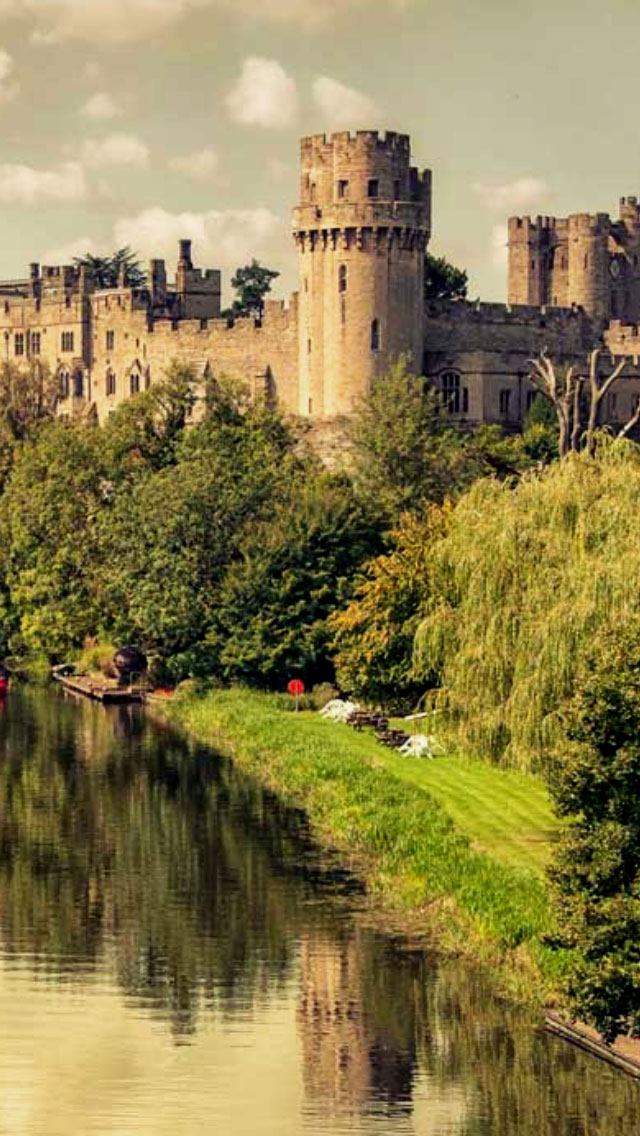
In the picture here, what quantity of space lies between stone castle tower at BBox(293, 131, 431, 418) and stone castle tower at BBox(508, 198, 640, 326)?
708 inches

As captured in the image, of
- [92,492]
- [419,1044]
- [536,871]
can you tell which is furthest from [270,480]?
[419,1044]

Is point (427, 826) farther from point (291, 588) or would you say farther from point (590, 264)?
point (590, 264)

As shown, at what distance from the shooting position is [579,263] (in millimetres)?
118875

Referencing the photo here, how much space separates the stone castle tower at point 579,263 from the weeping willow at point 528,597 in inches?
2334

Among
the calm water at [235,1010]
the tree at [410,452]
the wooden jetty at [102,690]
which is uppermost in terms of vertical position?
the tree at [410,452]

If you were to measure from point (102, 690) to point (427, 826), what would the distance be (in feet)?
108

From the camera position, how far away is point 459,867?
156 feet

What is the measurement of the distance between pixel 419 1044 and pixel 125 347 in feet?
272

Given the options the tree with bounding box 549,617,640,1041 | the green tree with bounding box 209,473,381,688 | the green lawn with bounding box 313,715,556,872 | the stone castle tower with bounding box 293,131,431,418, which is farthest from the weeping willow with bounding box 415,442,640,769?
the stone castle tower with bounding box 293,131,431,418

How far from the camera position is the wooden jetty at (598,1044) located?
122ft

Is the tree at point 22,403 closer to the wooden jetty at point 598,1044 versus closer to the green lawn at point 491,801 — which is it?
the green lawn at point 491,801

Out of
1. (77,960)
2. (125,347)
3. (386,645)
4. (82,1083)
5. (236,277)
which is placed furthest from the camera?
(236,277)

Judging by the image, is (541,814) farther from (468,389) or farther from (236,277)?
(236,277)

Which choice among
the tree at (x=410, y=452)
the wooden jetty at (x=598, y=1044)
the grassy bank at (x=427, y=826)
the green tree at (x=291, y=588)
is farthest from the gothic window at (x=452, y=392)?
the wooden jetty at (x=598, y=1044)
